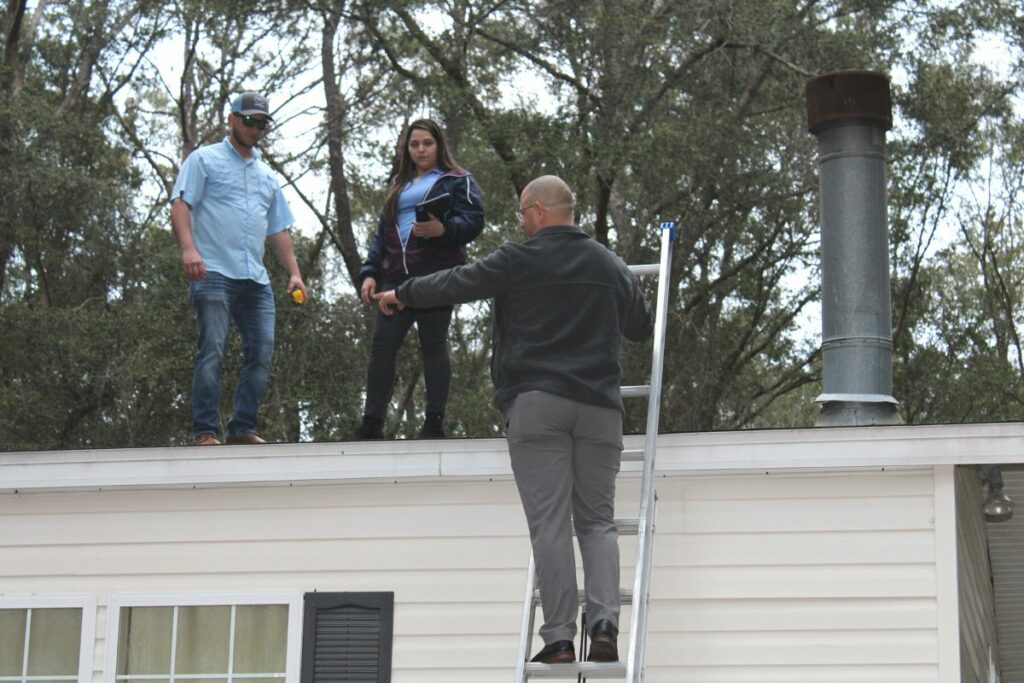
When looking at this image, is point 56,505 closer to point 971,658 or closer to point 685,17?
point 971,658

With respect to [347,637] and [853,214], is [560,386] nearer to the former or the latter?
[347,637]

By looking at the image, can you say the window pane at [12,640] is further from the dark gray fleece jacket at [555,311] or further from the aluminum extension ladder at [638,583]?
the dark gray fleece jacket at [555,311]

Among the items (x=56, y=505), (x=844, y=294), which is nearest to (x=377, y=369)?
(x=56, y=505)

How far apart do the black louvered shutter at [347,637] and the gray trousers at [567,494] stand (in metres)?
1.04

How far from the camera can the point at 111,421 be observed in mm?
16734

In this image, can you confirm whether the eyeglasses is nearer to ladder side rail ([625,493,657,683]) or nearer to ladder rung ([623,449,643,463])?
ladder rung ([623,449,643,463])

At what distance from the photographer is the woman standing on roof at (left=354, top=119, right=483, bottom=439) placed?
5.82 meters

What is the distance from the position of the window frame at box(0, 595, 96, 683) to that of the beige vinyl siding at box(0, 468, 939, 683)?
3cm

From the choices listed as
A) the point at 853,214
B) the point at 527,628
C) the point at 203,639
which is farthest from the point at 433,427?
the point at 853,214

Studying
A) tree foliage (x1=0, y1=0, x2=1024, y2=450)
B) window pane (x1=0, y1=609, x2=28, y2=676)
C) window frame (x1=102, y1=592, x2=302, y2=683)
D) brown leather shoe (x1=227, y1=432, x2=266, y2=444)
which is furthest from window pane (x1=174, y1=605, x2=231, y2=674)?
tree foliage (x1=0, y1=0, x2=1024, y2=450)

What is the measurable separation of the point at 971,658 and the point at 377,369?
111 inches

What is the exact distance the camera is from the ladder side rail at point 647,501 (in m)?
4.30

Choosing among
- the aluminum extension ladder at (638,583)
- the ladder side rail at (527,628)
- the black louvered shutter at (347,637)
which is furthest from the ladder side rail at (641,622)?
the black louvered shutter at (347,637)

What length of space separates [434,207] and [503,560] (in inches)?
56.5
